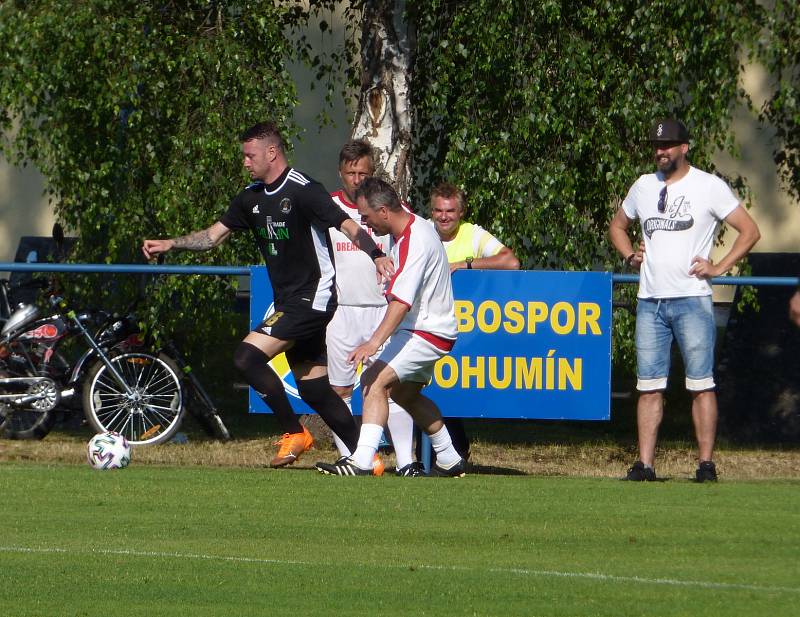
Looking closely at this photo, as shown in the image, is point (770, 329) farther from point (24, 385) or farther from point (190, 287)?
point (24, 385)

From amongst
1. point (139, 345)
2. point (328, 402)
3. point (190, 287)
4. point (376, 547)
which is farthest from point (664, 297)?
point (139, 345)

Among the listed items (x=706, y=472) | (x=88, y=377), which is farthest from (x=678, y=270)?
(x=88, y=377)

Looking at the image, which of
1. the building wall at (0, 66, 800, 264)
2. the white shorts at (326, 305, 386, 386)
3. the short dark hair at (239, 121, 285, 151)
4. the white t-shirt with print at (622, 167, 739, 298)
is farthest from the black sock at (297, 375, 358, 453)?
the building wall at (0, 66, 800, 264)

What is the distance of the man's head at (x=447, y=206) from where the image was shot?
10.2 metres

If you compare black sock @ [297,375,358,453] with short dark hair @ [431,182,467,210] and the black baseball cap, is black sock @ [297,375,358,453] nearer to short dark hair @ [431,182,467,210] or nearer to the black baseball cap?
short dark hair @ [431,182,467,210]

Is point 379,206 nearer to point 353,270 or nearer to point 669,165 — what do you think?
point 353,270

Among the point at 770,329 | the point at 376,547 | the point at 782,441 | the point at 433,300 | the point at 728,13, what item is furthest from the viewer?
the point at 770,329

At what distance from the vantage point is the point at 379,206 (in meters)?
9.12

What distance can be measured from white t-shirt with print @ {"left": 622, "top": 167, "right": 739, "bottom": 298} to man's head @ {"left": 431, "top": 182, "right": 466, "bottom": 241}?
1364mm

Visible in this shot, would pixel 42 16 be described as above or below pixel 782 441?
above

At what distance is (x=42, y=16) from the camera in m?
12.1

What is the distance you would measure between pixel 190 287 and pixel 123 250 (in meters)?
1.45

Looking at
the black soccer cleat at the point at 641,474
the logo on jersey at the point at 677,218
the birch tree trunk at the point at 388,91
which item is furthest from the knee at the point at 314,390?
the birch tree trunk at the point at 388,91

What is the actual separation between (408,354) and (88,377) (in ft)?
13.9
